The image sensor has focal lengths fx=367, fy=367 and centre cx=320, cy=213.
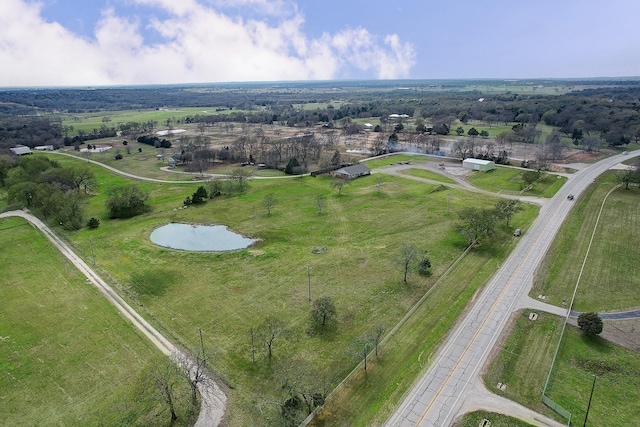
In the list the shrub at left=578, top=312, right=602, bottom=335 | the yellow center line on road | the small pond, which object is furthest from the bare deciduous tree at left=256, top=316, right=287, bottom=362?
the shrub at left=578, top=312, right=602, bottom=335

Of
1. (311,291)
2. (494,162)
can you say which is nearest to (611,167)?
(494,162)

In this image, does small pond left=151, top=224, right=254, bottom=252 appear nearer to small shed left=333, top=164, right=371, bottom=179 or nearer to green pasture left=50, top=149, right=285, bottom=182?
green pasture left=50, top=149, right=285, bottom=182

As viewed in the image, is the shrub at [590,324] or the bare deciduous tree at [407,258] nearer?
the shrub at [590,324]

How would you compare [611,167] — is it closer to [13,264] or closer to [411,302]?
[411,302]

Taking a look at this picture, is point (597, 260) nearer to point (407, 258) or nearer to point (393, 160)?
point (407, 258)

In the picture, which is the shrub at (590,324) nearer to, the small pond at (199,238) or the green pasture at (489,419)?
the green pasture at (489,419)

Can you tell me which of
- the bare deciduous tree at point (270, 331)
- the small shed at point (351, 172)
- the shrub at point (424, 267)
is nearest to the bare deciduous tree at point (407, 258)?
the shrub at point (424, 267)

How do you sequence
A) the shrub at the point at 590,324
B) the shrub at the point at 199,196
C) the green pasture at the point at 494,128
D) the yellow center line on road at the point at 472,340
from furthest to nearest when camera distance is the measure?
the green pasture at the point at 494,128
the shrub at the point at 199,196
the shrub at the point at 590,324
the yellow center line on road at the point at 472,340
